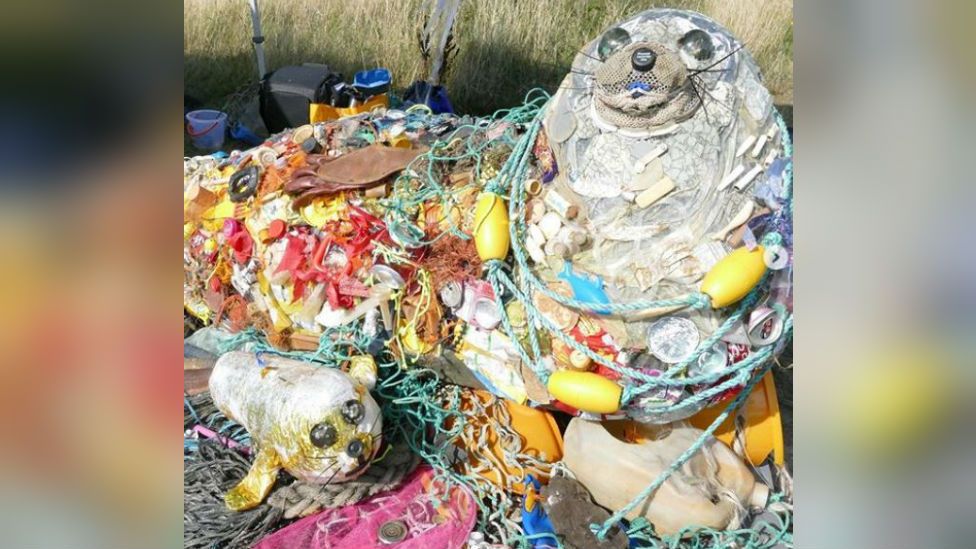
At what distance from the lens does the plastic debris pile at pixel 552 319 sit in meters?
2.76

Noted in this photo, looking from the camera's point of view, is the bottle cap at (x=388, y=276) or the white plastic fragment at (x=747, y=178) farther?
the bottle cap at (x=388, y=276)

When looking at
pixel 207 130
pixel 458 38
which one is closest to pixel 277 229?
pixel 207 130

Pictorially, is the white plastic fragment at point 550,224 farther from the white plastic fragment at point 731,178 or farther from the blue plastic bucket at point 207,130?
the blue plastic bucket at point 207,130

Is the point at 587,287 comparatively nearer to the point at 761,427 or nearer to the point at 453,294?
the point at 453,294

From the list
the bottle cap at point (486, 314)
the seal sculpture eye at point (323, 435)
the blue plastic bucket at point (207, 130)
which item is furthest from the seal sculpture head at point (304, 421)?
the blue plastic bucket at point (207, 130)

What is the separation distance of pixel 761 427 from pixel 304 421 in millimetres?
1736

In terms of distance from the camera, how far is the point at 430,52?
6.53 m

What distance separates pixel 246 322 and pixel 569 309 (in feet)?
5.50

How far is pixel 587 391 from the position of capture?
275cm

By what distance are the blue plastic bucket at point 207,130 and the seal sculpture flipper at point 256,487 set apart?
326 centimetres

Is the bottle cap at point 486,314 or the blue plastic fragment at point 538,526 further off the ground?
the bottle cap at point 486,314
